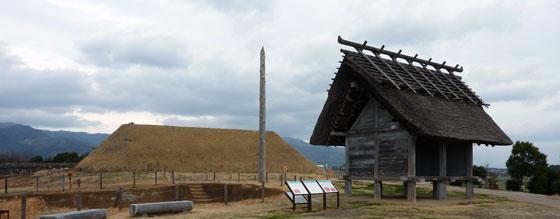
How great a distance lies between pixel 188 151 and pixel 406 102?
38511mm

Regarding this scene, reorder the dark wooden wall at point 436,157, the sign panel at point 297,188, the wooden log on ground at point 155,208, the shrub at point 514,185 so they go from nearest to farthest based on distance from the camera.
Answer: the sign panel at point 297,188
the wooden log on ground at point 155,208
the dark wooden wall at point 436,157
the shrub at point 514,185

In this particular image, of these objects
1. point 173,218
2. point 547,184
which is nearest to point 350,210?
point 173,218

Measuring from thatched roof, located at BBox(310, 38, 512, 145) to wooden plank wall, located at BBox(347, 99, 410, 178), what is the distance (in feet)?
2.45

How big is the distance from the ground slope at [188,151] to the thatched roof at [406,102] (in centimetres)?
2929

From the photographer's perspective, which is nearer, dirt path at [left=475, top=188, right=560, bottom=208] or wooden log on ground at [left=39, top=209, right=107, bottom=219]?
wooden log on ground at [left=39, top=209, right=107, bottom=219]

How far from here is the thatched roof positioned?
22.0 metres

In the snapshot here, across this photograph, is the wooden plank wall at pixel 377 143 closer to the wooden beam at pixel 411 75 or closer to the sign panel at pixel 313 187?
the wooden beam at pixel 411 75

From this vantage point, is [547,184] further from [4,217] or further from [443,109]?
[4,217]

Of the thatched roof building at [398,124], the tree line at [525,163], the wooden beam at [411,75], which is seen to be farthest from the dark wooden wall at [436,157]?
the tree line at [525,163]

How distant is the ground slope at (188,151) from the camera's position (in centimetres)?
5403

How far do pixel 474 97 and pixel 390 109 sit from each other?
8440 mm

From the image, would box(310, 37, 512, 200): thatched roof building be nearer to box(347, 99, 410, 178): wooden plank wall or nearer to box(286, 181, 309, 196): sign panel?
box(347, 99, 410, 178): wooden plank wall

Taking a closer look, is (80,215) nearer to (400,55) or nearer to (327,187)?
(327,187)

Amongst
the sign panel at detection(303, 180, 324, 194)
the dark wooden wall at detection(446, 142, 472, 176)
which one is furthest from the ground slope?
the sign panel at detection(303, 180, 324, 194)
